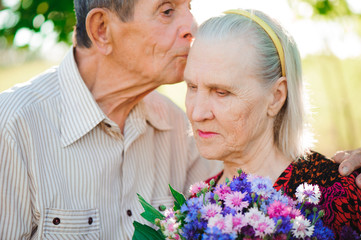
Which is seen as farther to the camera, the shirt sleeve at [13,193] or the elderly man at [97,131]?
the elderly man at [97,131]

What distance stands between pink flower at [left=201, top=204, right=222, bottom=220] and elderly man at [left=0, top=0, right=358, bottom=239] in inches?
58.3

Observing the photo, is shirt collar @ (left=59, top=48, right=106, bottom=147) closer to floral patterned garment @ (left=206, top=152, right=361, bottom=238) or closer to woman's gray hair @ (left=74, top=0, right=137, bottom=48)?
woman's gray hair @ (left=74, top=0, right=137, bottom=48)

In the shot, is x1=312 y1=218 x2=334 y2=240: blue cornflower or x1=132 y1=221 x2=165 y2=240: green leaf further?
x1=132 y1=221 x2=165 y2=240: green leaf

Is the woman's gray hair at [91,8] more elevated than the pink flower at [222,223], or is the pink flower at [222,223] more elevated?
the woman's gray hair at [91,8]

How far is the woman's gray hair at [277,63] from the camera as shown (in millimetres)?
2805

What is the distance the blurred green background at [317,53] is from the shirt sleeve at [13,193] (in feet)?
6.57

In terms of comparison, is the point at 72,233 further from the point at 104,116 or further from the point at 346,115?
the point at 346,115

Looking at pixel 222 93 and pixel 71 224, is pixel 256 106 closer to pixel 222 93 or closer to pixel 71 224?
pixel 222 93

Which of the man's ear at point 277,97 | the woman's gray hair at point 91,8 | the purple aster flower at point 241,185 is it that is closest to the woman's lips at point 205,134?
the man's ear at point 277,97

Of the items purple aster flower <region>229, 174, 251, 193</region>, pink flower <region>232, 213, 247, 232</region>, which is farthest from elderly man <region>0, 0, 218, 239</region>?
pink flower <region>232, 213, 247, 232</region>

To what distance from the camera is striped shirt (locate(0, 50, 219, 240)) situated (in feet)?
10.1

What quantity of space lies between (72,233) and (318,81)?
1119 cm

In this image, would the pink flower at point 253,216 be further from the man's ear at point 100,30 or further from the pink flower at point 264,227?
the man's ear at point 100,30

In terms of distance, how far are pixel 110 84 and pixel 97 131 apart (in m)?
0.40
